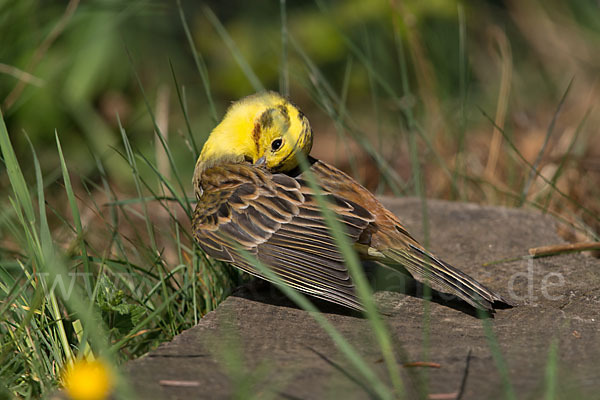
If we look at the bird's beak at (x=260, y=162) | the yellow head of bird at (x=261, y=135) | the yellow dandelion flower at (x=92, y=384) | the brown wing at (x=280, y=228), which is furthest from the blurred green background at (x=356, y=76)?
the yellow dandelion flower at (x=92, y=384)

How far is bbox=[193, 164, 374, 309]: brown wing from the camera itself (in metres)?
3.45

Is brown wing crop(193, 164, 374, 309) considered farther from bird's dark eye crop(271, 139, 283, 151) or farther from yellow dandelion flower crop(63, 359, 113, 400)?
yellow dandelion flower crop(63, 359, 113, 400)

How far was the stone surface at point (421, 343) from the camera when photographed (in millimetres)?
2516

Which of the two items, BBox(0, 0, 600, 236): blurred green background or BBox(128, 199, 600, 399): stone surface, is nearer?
BBox(128, 199, 600, 399): stone surface

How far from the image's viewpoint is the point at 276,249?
3.62m

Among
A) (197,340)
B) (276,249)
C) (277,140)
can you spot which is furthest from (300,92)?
(197,340)

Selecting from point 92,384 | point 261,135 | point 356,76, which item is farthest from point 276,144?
point 356,76

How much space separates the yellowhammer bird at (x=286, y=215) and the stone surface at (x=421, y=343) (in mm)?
145

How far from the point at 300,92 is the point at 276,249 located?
5679 mm

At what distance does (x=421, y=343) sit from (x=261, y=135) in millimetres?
1711

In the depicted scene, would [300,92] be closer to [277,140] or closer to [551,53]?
[551,53]

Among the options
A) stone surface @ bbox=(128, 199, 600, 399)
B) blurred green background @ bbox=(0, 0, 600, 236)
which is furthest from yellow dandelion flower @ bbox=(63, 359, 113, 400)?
blurred green background @ bbox=(0, 0, 600, 236)

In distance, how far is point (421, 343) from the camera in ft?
9.68

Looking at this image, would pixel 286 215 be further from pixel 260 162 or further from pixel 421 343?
pixel 421 343
